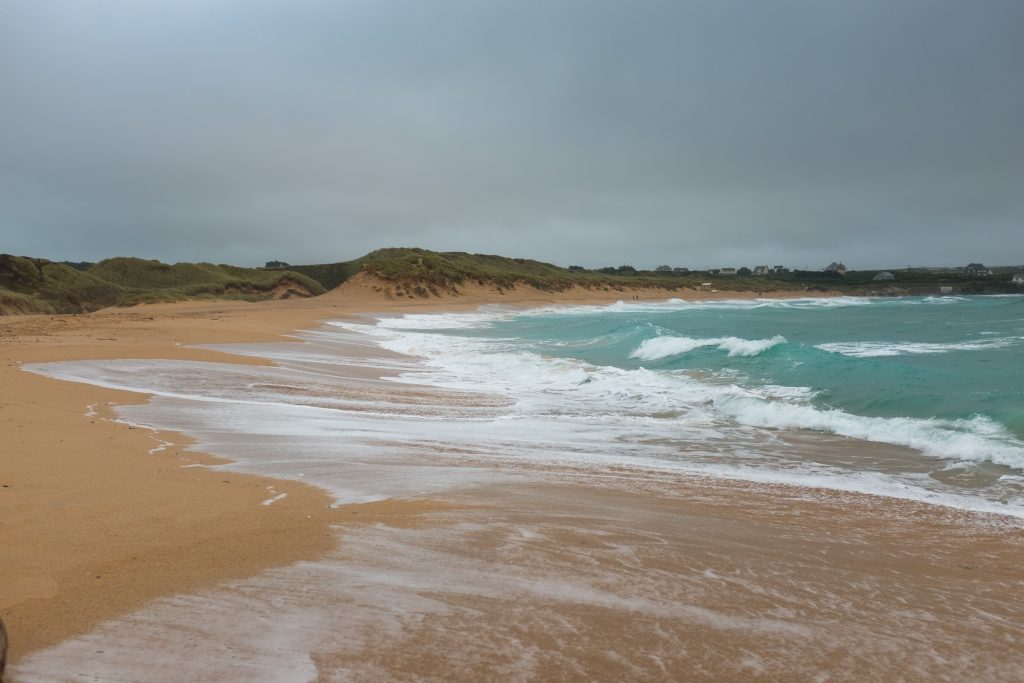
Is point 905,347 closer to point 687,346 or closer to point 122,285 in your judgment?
point 687,346

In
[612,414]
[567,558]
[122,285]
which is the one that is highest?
[122,285]

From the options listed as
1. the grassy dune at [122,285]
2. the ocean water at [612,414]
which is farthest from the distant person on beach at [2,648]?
the grassy dune at [122,285]

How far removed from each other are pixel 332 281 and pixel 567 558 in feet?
290

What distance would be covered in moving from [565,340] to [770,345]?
963 centimetres

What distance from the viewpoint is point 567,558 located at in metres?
4.13

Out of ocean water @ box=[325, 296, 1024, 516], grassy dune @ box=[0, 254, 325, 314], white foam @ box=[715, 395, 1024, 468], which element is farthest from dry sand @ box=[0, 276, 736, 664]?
grassy dune @ box=[0, 254, 325, 314]

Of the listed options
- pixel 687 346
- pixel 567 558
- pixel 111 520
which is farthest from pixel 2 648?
pixel 687 346

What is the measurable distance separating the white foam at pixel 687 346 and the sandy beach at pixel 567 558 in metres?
13.0

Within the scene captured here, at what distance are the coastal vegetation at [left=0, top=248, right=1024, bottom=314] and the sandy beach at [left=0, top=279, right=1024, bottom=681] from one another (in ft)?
106

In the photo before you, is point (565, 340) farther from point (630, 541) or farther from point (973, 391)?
point (630, 541)

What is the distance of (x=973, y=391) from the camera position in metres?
12.7

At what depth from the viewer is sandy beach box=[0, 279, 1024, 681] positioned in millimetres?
3029

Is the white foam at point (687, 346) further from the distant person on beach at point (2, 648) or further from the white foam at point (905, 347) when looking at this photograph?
the distant person on beach at point (2, 648)

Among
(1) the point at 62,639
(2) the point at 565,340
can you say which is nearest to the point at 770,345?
(2) the point at 565,340
